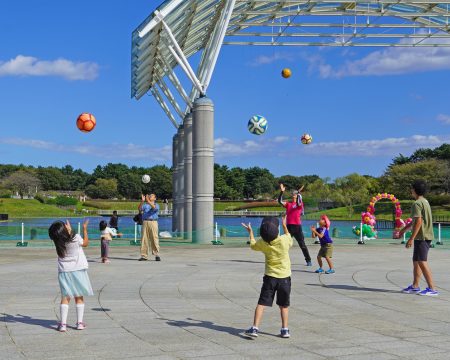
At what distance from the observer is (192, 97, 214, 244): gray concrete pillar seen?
2345 centimetres

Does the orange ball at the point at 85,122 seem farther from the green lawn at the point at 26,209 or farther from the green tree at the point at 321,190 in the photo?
the green tree at the point at 321,190

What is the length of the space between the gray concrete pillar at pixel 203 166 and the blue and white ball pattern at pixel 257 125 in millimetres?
1541

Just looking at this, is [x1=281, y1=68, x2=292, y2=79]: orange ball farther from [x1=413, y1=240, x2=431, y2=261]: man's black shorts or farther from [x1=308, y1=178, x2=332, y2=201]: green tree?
[x1=308, y1=178, x2=332, y2=201]: green tree

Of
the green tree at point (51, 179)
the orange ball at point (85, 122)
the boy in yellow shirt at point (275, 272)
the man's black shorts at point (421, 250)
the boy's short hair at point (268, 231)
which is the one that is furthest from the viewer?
the green tree at point (51, 179)

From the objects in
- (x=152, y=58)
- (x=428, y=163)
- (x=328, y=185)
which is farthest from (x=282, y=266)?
(x=328, y=185)

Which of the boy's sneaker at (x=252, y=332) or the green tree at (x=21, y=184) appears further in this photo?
the green tree at (x=21, y=184)

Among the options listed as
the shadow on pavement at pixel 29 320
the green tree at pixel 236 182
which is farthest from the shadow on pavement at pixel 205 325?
the green tree at pixel 236 182

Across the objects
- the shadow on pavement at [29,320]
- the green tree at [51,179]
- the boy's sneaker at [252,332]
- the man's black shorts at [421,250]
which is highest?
the green tree at [51,179]

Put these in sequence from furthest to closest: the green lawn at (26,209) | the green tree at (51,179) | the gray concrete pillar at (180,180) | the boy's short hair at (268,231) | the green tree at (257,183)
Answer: the green tree at (51,179), the green tree at (257,183), the green lawn at (26,209), the gray concrete pillar at (180,180), the boy's short hair at (268,231)

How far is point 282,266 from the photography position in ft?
23.2

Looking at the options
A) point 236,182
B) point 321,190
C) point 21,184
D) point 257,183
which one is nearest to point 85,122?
point 321,190

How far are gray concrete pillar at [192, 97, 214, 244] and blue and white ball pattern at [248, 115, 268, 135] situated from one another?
1541 mm

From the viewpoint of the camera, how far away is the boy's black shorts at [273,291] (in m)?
6.91

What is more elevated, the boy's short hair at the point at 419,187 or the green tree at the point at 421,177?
the green tree at the point at 421,177
